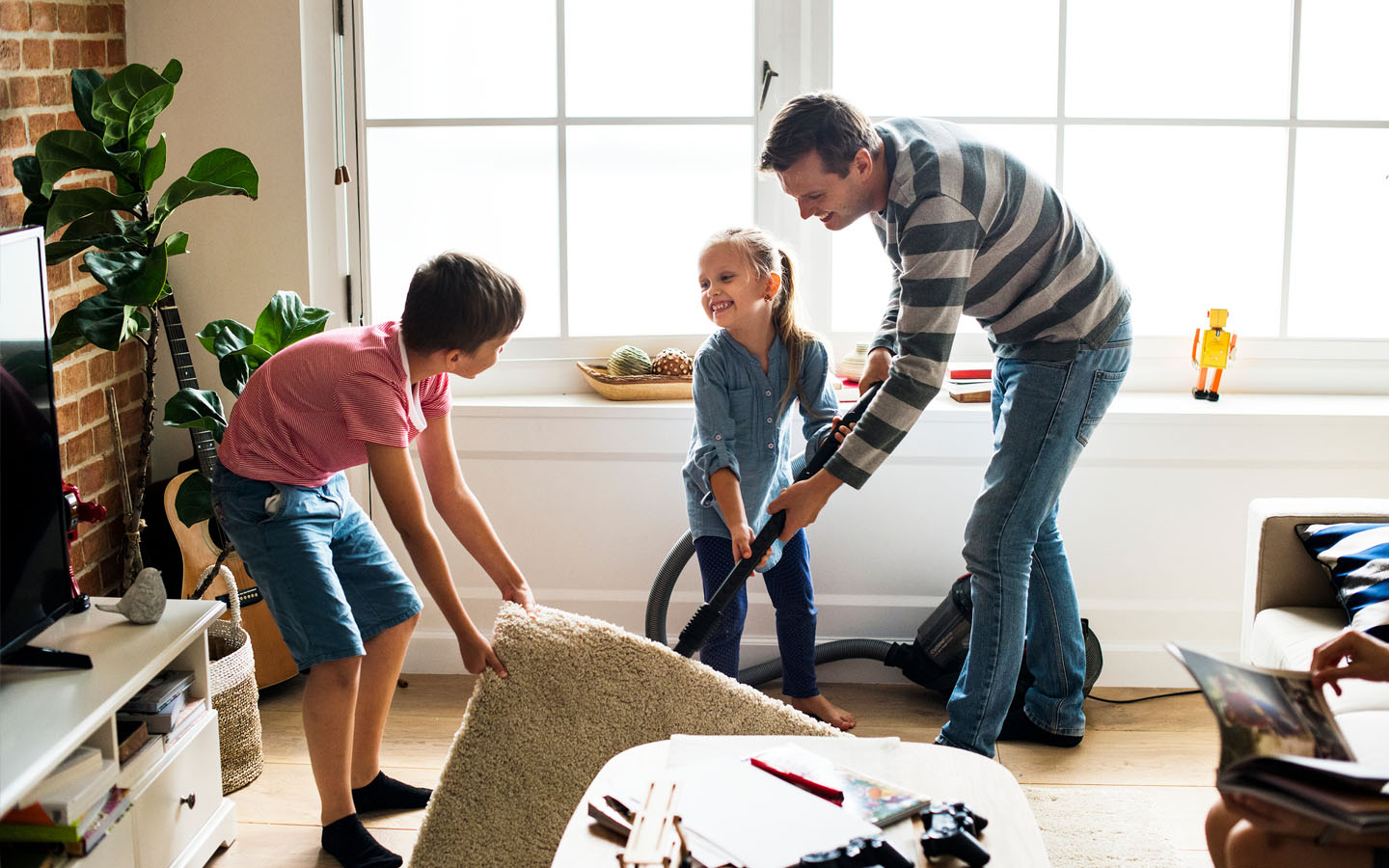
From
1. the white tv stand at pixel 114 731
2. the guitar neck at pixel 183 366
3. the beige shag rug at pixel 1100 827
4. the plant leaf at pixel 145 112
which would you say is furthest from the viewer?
the guitar neck at pixel 183 366

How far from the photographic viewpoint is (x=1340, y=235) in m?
3.04

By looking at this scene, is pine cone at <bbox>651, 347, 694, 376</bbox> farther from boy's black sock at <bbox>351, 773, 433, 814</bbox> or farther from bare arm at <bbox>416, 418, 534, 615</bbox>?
boy's black sock at <bbox>351, 773, 433, 814</bbox>

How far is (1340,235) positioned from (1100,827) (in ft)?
5.53

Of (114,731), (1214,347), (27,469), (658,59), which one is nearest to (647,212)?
(658,59)

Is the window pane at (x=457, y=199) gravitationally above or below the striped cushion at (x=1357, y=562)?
above

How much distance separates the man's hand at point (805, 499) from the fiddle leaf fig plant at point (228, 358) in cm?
101

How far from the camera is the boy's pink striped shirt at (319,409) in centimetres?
193

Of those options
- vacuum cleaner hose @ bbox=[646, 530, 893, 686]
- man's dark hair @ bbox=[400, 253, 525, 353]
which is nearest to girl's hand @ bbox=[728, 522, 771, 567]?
vacuum cleaner hose @ bbox=[646, 530, 893, 686]

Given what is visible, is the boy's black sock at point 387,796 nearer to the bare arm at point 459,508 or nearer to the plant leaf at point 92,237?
the bare arm at point 459,508

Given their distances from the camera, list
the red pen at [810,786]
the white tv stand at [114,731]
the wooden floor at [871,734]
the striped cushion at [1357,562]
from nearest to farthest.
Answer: the red pen at [810,786] → the white tv stand at [114,731] → the striped cushion at [1357,562] → the wooden floor at [871,734]

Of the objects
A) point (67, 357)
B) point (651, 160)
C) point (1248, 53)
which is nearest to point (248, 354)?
point (67, 357)

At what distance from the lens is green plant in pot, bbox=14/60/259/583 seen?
2244 millimetres

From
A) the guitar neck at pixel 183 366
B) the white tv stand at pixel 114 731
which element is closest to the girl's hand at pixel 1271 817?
the white tv stand at pixel 114 731

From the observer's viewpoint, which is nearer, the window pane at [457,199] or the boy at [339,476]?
the boy at [339,476]
